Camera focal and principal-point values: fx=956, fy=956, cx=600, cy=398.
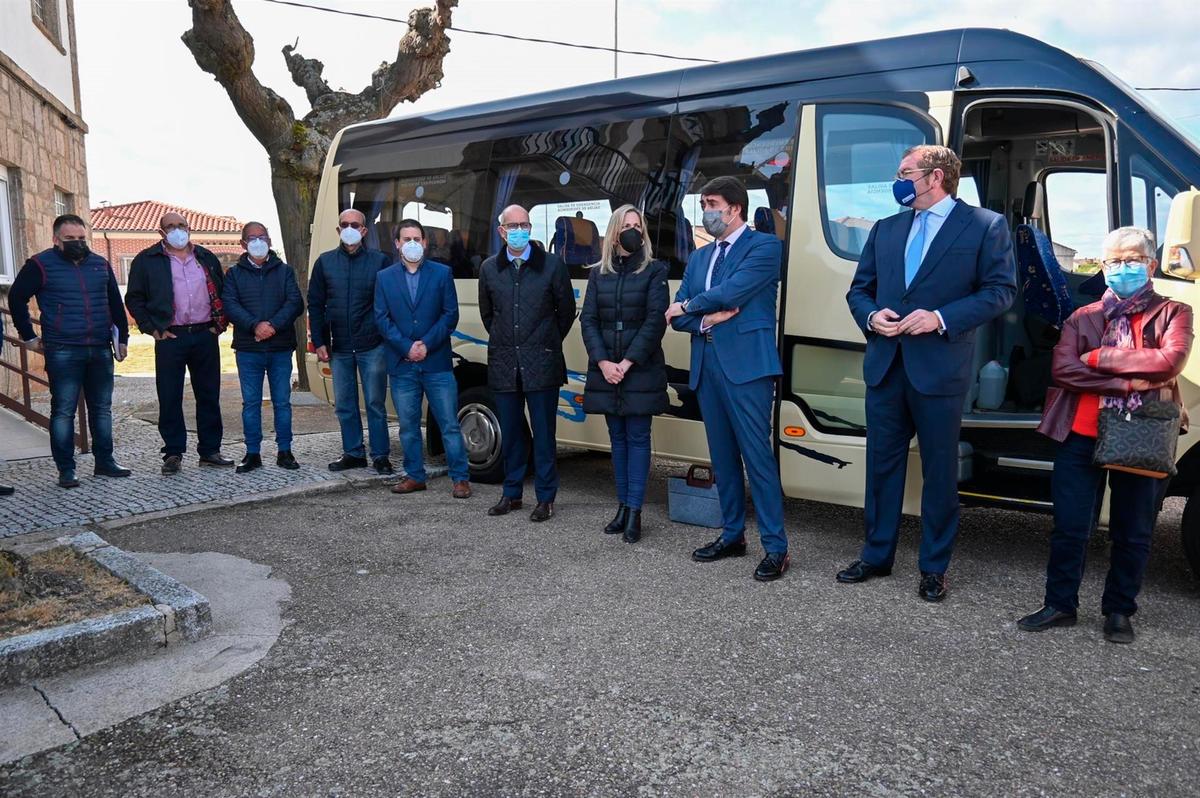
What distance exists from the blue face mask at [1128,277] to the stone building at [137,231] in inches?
1988

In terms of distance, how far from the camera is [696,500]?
5.64m

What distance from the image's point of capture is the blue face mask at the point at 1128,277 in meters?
3.64

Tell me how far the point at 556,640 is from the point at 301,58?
36.6ft

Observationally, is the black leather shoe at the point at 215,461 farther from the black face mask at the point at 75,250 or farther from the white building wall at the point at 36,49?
the white building wall at the point at 36,49

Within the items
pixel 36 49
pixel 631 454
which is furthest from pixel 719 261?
pixel 36 49

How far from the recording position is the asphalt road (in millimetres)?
2789

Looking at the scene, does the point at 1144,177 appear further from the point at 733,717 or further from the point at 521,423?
the point at 521,423

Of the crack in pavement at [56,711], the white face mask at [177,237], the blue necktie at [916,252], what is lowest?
the crack in pavement at [56,711]

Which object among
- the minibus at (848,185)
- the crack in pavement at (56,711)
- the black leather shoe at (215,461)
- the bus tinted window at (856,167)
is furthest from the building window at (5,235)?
the bus tinted window at (856,167)

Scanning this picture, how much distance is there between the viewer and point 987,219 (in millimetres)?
4000

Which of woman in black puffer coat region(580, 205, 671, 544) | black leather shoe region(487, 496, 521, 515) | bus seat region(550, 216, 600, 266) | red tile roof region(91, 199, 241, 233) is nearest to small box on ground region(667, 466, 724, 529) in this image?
woman in black puffer coat region(580, 205, 671, 544)

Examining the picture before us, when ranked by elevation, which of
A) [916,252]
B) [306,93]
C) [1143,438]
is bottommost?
[1143,438]

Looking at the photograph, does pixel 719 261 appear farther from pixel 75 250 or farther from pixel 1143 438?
pixel 75 250

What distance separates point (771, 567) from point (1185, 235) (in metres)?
2.26
